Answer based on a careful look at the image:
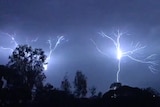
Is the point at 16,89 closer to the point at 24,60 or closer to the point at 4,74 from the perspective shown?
the point at 4,74

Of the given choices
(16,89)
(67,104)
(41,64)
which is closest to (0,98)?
(16,89)

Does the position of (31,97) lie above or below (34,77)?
below

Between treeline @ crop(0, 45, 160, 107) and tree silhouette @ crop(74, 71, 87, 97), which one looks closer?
treeline @ crop(0, 45, 160, 107)

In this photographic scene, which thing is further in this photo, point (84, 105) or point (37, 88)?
point (37, 88)

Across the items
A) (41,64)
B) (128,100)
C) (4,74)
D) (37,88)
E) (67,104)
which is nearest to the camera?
(128,100)

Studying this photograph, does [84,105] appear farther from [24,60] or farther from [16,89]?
[24,60]

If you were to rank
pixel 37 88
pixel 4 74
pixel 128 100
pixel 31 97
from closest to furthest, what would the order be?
pixel 128 100, pixel 31 97, pixel 4 74, pixel 37 88

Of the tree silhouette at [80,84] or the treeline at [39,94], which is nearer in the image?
the treeline at [39,94]

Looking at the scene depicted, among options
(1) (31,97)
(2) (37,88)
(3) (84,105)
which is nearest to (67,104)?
(3) (84,105)

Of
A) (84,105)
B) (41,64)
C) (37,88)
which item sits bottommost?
(84,105)
